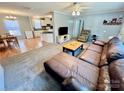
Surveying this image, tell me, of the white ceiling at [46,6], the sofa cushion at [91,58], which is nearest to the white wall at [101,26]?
the white ceiling at [46,6]

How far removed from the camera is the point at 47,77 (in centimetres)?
204

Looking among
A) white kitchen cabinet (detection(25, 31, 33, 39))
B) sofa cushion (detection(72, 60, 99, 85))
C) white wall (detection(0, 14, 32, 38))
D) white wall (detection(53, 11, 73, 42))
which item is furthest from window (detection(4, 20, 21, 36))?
sofa cushion (detection(72, 60, 99, 85))

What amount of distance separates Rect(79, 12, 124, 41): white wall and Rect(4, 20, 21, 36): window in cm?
574

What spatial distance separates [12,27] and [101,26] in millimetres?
7224

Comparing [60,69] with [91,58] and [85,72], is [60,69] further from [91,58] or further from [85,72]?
[91,58]

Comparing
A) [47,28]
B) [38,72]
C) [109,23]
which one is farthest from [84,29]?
[38,72]

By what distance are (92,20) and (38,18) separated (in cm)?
543

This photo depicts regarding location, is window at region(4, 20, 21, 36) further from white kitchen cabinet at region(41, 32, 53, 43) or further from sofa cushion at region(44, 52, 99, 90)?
sofa cushion at region(44, 52, 99, 90)

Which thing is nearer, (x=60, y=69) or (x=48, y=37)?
(x=60, y=69)

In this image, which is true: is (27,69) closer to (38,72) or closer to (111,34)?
(38,72)

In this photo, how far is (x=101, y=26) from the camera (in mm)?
5695

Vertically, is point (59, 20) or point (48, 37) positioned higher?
point (59, 20)

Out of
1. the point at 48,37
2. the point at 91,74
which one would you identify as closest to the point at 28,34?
the point at 48,37

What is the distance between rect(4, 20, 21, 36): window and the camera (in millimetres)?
6289
